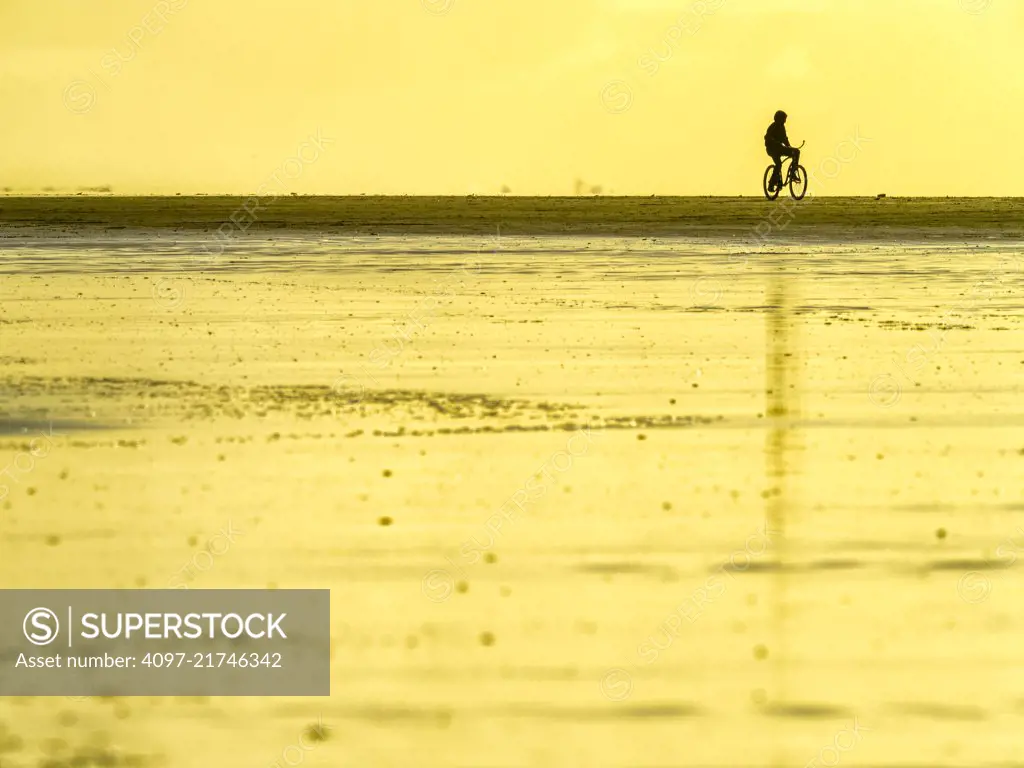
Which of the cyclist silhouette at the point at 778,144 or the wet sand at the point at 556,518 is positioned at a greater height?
the cyclist silhouette at the point at 778,144

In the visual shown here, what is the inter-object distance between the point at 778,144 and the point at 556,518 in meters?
25.3

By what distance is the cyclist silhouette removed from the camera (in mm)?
30625

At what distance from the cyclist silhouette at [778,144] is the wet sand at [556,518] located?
52.8 ft

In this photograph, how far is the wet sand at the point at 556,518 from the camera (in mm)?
4113

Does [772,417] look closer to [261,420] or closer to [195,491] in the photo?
[261,420]

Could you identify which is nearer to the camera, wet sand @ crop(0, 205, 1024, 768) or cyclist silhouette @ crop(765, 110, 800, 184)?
wet sand @ crop(0, 205, 1024, 768)

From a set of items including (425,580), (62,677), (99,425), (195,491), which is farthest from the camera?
(99,425)

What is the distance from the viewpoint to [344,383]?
10219mm

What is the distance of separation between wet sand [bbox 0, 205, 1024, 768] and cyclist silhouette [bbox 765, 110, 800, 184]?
1610 cm

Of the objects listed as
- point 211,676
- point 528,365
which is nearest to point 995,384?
point 528,365

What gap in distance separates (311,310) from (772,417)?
703 centimetres

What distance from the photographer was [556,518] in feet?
21.5

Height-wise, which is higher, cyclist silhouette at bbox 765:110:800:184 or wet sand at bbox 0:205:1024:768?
cyclist silhouette at bbox 765:110:800:184

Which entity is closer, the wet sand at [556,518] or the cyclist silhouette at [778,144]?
the wet sand at [556,518]
